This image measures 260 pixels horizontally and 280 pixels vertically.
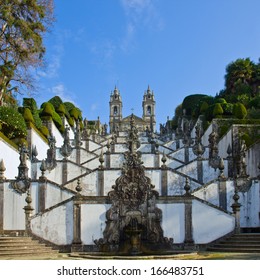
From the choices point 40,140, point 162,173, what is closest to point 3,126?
point 40,140

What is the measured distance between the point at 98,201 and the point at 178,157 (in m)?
16.1

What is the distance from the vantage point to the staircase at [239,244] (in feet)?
61.8

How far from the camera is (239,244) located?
19.6 m

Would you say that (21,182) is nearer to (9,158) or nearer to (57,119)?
(9,158)

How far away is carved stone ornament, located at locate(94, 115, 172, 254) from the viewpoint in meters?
20.5

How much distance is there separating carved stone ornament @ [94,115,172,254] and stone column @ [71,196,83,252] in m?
0.67

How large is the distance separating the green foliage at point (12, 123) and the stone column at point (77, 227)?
11.3 m

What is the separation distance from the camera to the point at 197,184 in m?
27.2

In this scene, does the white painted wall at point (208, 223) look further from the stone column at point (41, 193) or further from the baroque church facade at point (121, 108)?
the baroque church facade at point (121, 108)

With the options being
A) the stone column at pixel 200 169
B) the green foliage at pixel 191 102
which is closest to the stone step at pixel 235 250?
the stone column at pixel 200 169

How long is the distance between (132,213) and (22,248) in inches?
173

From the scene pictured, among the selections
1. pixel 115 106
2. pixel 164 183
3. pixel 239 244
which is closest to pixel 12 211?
pixel 164 183

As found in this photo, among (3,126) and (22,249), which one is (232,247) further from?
(3,126)

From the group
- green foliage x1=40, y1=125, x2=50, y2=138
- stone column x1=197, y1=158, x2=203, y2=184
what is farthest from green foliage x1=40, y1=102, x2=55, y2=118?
stone column x1=197, y1=158, x2=203, y2=184
